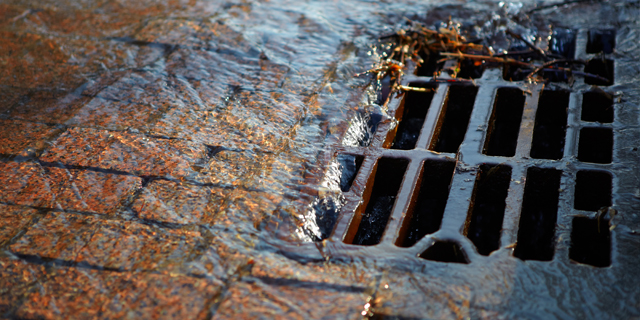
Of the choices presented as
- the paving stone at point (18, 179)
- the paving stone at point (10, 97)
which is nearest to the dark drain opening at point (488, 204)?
the paving stone at point (18, 179)

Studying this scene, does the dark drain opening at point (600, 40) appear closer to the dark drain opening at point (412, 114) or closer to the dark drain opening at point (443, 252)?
the dark drain opening at point (412, 114)

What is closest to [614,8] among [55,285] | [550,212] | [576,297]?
[550,212]

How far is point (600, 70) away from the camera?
7.89ft

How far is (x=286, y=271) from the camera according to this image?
4.56ft

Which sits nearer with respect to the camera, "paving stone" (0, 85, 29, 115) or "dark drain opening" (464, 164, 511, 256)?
"dark drain opening" (464, 164, 511, 256)

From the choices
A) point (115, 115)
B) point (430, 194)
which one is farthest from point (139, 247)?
point (430, 194)

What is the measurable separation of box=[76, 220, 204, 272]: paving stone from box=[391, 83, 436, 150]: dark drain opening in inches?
41.4

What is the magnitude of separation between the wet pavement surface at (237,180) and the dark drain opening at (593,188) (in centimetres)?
3

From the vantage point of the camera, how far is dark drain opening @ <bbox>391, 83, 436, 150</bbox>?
2197mm

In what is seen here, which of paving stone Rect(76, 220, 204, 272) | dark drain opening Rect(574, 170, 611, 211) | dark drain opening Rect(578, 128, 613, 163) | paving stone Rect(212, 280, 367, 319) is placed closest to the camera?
paving stone Rect(212, 280, 367, 319)

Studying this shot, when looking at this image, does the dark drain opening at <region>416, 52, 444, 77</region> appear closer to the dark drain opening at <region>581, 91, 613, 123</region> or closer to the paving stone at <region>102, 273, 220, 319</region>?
the dark drain opening at <region>581, 91, 613, 123</region>

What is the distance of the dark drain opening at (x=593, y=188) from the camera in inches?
65.7

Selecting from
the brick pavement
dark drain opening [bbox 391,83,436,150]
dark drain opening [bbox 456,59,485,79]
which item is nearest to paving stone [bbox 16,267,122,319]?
the brick pavement

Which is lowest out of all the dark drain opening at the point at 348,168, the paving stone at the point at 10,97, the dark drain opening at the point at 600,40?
the paving stone at the point at 10,97
